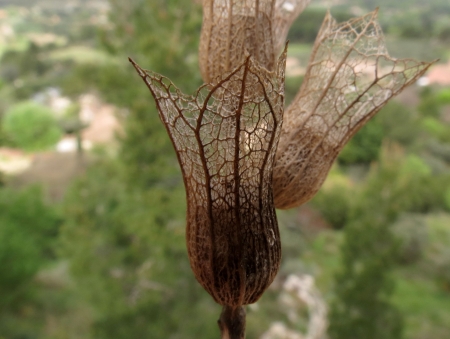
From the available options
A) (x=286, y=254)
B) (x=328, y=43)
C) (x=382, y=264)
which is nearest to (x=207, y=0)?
(x=328, y=43)

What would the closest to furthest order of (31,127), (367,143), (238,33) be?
(238,33) → (31,127) → (367,143)

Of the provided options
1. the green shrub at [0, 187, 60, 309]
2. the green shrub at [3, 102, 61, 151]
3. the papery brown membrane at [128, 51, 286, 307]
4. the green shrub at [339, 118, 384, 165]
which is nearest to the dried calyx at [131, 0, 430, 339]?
the papery brown membrane at [128, 51, 286, 307]

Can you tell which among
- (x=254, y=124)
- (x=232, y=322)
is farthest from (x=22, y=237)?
(x=254, y=124)

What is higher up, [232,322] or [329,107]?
[329,107]

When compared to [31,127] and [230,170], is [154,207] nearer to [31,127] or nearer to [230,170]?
[230,170]

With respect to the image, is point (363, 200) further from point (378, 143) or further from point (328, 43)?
point (378, 143)

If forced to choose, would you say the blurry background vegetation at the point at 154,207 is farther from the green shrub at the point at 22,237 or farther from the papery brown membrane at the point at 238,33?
the papery brown membrane at the point at 238,33
